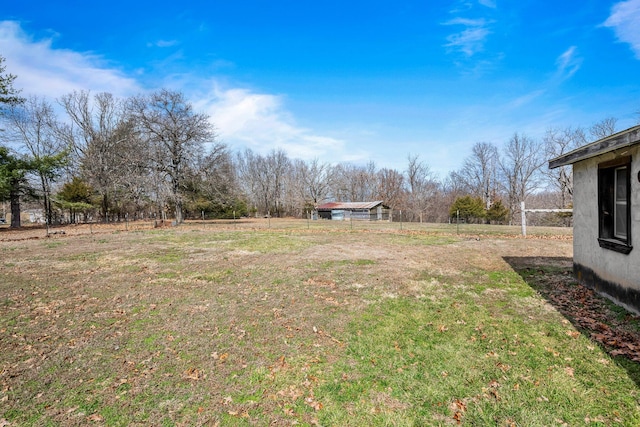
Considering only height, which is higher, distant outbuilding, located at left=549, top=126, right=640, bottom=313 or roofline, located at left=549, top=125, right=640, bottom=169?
roofline, located at left=549, top=125, right=640, bottom=169

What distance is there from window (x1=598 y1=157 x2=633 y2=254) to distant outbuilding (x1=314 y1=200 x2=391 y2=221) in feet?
108

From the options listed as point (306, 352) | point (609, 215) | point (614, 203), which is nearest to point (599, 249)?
point (609, 215)

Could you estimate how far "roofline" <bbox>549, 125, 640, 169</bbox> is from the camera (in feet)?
13.7

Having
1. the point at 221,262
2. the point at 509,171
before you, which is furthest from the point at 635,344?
the point at 509,171

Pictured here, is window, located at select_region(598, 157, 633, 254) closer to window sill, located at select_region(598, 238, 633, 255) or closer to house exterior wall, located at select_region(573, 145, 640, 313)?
window sill, located at select_region(598, 238, 633, 255)

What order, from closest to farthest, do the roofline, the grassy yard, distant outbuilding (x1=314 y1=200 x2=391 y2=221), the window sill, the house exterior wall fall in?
the grassy yard, the roofline, the house exterior wall, the window sill, distant outbuilding (x1=314 y1=200 x2=391 y2=221)

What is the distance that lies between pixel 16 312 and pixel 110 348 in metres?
2.74

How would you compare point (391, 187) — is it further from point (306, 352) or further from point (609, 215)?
point (306, 352)

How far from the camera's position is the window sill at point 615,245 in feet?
15.6

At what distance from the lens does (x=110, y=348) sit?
13.0 feet

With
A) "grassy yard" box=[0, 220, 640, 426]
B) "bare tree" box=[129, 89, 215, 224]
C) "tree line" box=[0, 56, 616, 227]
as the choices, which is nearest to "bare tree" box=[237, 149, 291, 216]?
"tree line" box=[0, 56, 616, 227]

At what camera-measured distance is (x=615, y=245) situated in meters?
5.05

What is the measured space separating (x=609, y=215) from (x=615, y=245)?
795mm

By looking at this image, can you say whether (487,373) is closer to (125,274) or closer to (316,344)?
(316,344)
